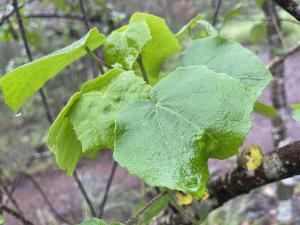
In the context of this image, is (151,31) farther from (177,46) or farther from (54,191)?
(54,191)

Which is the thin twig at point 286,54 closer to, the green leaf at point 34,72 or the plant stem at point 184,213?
the plant stem at point 184,213

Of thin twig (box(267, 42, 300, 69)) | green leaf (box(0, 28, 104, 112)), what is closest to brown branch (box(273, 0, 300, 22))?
green leaf (box(0, 28, 104, 112))

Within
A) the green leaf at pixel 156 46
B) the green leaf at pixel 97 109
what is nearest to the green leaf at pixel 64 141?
the green leaf at pixel 97 109

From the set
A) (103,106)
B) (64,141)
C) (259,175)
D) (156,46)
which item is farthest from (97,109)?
(259,175)

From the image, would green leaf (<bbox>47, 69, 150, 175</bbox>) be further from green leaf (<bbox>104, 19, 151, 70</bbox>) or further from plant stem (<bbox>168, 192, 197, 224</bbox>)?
plant stem (<bbox>168, 192, 197, 224</bbox>)

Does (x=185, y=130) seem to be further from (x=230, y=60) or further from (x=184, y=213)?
(x=184, y=213)

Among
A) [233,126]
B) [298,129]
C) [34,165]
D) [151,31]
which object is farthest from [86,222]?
[34,165]
